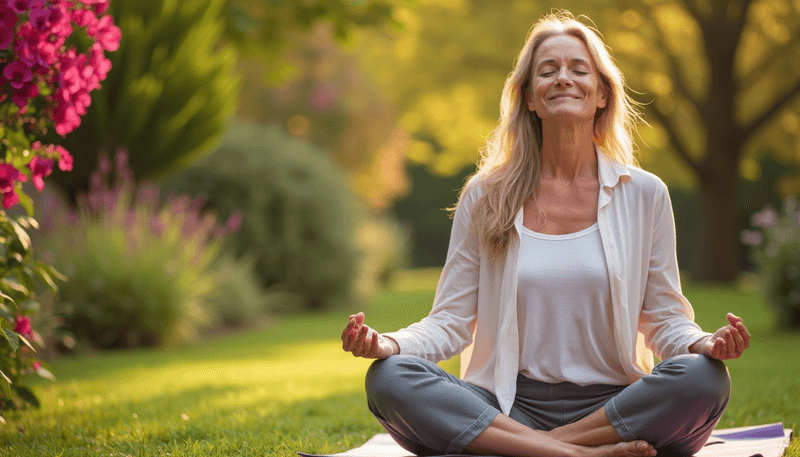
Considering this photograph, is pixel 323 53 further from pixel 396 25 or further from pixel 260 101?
pixel 396 25

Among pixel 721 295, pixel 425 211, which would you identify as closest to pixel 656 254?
pixel 721 295

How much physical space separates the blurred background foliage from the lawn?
2.16 m

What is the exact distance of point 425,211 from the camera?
24344 millimetres

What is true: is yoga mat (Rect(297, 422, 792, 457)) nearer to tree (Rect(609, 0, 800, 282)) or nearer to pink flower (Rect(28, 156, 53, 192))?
pink flower (Rect(28, 156, 53, 192))

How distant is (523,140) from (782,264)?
5691mm

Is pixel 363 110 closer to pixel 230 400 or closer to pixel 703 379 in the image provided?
pixel 230 400

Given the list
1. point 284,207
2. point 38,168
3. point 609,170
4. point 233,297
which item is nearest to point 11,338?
point 38,168

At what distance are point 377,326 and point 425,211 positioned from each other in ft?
51.9

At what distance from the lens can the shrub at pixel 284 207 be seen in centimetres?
1009

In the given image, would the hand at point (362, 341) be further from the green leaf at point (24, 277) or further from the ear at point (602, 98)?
the green leaf at point (24, 277)

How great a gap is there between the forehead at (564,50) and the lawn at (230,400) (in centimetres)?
169

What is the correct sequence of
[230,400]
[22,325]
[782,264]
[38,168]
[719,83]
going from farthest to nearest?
[719,83] < [782,264] < [230,400] < [22,325] < [38,168]

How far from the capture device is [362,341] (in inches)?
94.8

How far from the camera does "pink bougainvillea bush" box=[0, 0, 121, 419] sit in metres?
2.56
